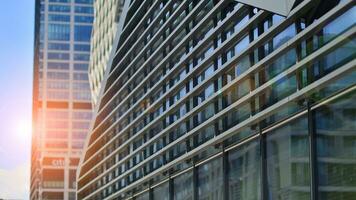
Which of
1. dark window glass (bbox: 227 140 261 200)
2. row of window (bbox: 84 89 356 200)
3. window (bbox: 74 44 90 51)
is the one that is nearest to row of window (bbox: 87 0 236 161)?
row of window (bbox: 84 89 356 200)

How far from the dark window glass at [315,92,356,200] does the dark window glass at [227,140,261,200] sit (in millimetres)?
3950

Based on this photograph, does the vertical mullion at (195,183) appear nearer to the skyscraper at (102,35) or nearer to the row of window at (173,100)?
the row of window at (173,100)

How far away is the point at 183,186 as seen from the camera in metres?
32.6

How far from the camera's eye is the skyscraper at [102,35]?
61.2 meters

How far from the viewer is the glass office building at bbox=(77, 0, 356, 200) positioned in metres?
20.2

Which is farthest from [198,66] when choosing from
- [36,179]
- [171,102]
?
[36,179]

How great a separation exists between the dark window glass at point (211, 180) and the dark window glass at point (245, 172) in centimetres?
94

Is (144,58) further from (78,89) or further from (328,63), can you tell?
(78,89)

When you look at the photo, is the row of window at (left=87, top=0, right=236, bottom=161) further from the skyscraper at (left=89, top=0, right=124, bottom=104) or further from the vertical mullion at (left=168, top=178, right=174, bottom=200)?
the skyscraper at (left=89, top=0, right=124, bottom=104)

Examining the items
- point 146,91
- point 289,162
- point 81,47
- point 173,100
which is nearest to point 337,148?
point 289,162

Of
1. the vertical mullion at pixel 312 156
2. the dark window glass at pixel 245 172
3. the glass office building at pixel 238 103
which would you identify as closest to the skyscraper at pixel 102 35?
the glass office building at pixel 238 103

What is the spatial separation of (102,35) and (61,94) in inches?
4638

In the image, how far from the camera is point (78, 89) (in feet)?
604

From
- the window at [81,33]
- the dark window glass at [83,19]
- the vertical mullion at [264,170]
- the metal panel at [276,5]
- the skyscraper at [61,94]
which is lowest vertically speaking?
the vertical mullion at [264,170]
